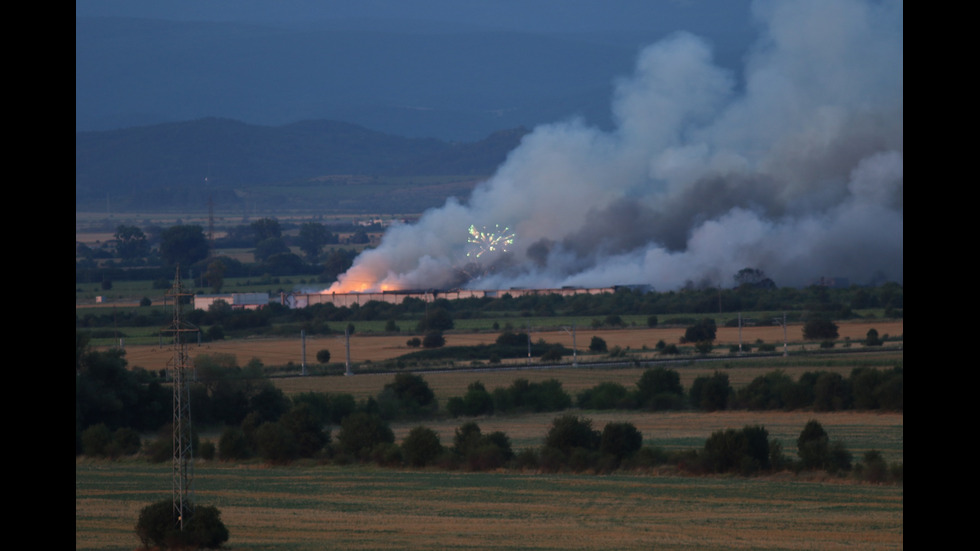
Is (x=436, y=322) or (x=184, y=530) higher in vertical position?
(x=436, y=322)

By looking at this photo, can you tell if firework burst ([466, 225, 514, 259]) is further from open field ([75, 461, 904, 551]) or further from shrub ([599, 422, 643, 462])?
open field ([75, 461, 904, 551])

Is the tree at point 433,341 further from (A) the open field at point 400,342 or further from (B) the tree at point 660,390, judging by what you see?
(B) the tree at point 660,390

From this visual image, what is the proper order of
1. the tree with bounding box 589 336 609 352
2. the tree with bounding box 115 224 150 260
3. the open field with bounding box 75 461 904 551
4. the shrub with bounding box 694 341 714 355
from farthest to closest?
the tree with bounding box 115 224 150 260
the tree with bounding box 589 336 609 352
the shrub with bounding box 694 341 714 355
the open field with bounding box 75 461 904 551

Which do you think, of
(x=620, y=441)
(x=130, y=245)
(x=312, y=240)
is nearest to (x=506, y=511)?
(x=620, y=441)

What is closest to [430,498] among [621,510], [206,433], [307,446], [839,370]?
[621,510]

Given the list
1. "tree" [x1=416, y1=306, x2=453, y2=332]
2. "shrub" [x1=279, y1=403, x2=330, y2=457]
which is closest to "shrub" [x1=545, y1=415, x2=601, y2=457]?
"shrub" [x1=279, y1=403, x2=330, y2=457]

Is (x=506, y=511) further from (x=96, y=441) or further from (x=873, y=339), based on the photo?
(x=873, y=339)
